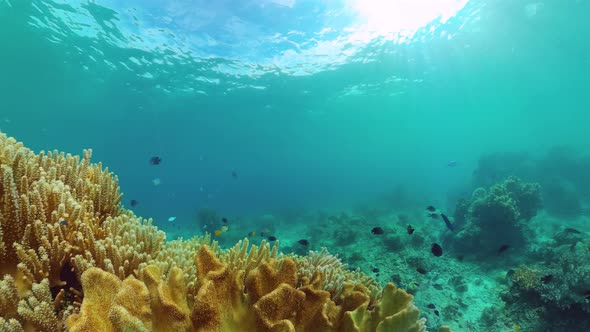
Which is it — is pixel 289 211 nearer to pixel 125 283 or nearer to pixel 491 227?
pixel 491 227


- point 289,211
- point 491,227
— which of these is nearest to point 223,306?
point 491,227

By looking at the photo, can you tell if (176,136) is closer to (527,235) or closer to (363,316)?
(527,235)

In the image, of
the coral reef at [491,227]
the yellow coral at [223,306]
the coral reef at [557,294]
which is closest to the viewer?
the yellow coral at [223,306]

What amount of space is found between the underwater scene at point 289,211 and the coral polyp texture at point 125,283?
0.05 ft

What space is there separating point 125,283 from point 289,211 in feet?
121

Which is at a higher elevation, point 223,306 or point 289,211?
point 289,211

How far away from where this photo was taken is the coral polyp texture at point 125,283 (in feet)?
5.91

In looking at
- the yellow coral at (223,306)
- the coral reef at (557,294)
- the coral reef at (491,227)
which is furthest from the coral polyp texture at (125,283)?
the coral reef at (491,227)

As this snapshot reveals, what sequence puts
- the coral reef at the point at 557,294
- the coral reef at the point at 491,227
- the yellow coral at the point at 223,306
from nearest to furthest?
the yellow coral at the point at 223,306, the coral reef at the point at 557,294, the coral reef at the point at 491,227

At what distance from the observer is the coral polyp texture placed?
5.91 feet

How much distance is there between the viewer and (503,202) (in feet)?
46.5

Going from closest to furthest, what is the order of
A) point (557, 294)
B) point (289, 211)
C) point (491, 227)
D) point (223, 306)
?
point (223, 306), point (557, 294), point (491, 227), point (289, 211)

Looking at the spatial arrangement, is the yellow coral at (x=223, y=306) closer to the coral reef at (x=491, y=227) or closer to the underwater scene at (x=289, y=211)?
the underwater scene at (x=289, y=211)

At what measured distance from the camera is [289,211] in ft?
127
